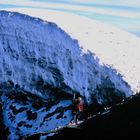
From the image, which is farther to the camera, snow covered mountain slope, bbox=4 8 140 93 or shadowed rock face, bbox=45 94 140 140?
snow covered mountain slope, bbox=4 8 140 93

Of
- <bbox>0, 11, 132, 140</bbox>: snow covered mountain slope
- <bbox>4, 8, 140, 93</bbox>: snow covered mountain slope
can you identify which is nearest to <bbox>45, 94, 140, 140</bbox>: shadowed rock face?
<bbox>4, 8, 140, 93</bbox>: snow covered mountain slope

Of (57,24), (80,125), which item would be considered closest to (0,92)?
(57,24)

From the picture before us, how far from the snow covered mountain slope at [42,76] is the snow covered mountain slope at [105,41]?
1.58 m

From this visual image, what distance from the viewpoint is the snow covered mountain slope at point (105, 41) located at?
212 ft

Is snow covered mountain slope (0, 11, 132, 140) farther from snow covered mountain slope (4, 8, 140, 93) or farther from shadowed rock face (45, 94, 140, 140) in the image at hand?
shadowed rock face (45, 94, 140, 140)

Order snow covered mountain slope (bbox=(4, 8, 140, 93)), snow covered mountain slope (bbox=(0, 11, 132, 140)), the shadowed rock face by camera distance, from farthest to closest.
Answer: snow covered mountain slope (bbox=(4, 8, 140, 93)), snow covered mountain slope (bbox=(0, 11, 132, 140)), the shadowed rock face

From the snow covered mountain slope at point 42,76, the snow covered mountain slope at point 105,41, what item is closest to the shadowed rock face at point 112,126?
the snow covered mountain slope at point 105,41

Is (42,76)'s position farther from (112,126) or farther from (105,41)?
(112,126)

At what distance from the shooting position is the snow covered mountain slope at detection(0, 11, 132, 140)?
2495 inches

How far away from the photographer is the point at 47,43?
68.9 m

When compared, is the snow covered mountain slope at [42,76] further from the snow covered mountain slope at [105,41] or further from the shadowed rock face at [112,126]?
the shadowed rock face at [112,126]

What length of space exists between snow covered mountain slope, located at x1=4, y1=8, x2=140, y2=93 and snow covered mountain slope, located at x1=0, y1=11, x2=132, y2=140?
1.58m

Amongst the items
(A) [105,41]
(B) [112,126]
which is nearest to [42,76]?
(A) [105,41]

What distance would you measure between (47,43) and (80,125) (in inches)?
1554
